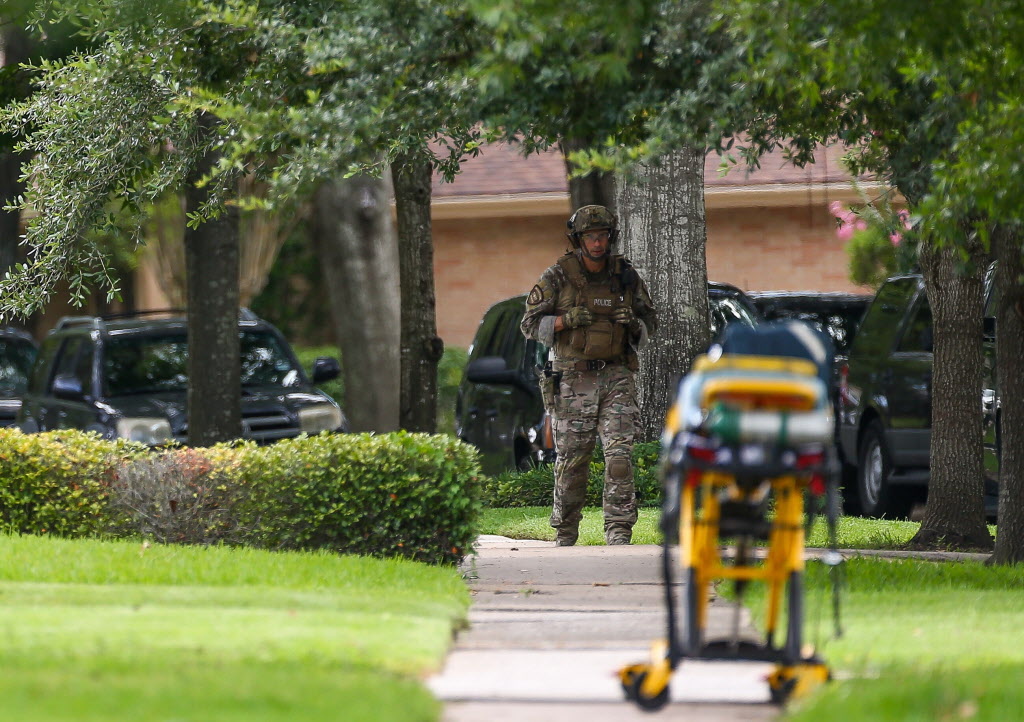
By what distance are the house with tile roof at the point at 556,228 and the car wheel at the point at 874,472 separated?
8.69 m

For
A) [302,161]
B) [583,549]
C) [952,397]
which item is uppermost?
[302,161]

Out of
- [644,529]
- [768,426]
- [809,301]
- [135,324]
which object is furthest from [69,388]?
[768,426]

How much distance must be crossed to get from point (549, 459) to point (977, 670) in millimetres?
9625

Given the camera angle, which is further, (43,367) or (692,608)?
(43,367)

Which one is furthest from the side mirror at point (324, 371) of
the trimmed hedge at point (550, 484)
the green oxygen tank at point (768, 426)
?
the green oxygen tank at point (768, 426)

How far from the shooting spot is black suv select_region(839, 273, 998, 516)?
13.8 meters

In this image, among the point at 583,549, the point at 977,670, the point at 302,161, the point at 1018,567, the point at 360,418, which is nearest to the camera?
the point at 977,670

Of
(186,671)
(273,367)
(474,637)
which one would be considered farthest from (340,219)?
(186,671)

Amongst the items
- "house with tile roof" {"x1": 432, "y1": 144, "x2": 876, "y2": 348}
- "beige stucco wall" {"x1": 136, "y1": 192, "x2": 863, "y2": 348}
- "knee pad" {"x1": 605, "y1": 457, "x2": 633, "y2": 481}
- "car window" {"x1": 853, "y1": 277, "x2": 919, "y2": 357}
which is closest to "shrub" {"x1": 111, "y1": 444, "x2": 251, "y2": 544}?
"knee pad" {"x1": 605, "y1": 457, "x2": 633, "y2": 481}

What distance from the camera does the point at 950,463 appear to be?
11.3 metres

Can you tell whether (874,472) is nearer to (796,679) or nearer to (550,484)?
(550,484)

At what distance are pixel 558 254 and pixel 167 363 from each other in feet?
31.7

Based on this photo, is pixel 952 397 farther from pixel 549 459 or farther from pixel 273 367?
pixel 273 367

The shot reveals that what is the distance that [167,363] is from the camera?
54.5 feet
